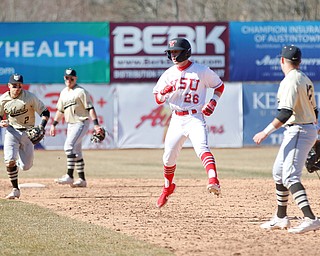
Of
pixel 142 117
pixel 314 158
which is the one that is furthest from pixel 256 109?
pixel 314 158

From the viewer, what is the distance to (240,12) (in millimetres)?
50750

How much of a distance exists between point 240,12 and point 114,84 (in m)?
25.1

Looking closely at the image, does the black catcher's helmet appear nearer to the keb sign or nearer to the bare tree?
the keb sign

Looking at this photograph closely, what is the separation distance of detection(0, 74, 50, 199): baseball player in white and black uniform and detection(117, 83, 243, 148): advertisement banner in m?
13.1

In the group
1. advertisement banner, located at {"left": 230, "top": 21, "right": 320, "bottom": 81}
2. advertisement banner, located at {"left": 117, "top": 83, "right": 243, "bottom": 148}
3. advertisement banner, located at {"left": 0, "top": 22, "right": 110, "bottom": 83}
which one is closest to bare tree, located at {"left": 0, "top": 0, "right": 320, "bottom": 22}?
advertisement banner, located at {"left": 230, "top": 21, "right": 320, "bottom": 81}

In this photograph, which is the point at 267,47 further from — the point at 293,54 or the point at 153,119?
the point at 293,54

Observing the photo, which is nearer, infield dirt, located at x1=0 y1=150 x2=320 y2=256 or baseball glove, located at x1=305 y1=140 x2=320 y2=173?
infield dirt, located at x1=0 y1=150 x2=320 y2=256

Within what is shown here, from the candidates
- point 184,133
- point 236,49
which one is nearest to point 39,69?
point 236,49

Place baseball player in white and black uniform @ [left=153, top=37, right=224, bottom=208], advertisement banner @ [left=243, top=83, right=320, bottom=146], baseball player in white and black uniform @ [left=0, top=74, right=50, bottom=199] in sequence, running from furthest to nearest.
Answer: advertisement banner @ [left=243, top=83, right=320, bottom=146]
baseball player in white and black uniform @ [left=0, top=74, right=50, bottom=199]
baseball player in white and black uniform @ [left=153, top=37, right=224, bottom=208]

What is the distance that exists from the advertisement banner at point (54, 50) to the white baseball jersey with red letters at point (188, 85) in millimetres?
15579

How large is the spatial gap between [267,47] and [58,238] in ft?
62.1

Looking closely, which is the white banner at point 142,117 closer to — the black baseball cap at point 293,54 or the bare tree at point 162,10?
the bare tree at point 162,10

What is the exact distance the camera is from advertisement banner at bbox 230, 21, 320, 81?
1075 inches

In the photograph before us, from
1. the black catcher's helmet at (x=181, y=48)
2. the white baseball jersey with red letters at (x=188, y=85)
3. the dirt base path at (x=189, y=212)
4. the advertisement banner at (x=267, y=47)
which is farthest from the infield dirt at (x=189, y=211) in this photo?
the advertisement banner at (x=267, y=47)
